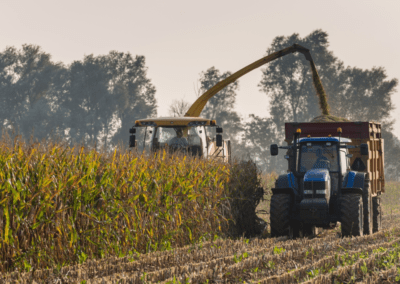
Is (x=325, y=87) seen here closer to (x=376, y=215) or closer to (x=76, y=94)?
(x=76, y=94)

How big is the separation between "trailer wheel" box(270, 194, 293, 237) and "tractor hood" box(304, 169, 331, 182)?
55 centimetres

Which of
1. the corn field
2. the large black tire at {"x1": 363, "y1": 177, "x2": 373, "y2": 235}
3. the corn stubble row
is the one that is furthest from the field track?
the large black tire at {"x1": 363, "y1": 177, "x2": 373, "y2": 235}

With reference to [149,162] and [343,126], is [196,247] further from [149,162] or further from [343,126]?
[343,126]

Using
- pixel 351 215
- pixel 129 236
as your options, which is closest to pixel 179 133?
pixel 351 215

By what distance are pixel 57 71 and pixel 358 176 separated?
5162cm

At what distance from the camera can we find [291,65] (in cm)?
5109

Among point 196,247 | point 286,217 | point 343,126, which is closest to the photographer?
point 196,247

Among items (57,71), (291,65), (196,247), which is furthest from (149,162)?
(57,71)

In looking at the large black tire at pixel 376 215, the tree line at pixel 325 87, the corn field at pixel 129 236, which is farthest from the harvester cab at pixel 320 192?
the tree line at pixel 325 87

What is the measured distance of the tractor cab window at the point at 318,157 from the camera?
10.1 m

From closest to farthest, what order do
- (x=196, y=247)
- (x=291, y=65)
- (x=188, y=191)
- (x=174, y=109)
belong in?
(x=196, y=247), (x=188, y=191), (x=291, y=65), (x=174, y=109)

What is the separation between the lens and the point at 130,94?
55812 millimetres

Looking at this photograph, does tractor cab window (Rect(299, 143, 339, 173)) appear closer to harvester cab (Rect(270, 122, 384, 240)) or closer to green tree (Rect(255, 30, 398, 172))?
harvester cab (Rect(270, 122, 384, 240))

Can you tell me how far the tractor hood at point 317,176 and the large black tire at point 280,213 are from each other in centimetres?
55
